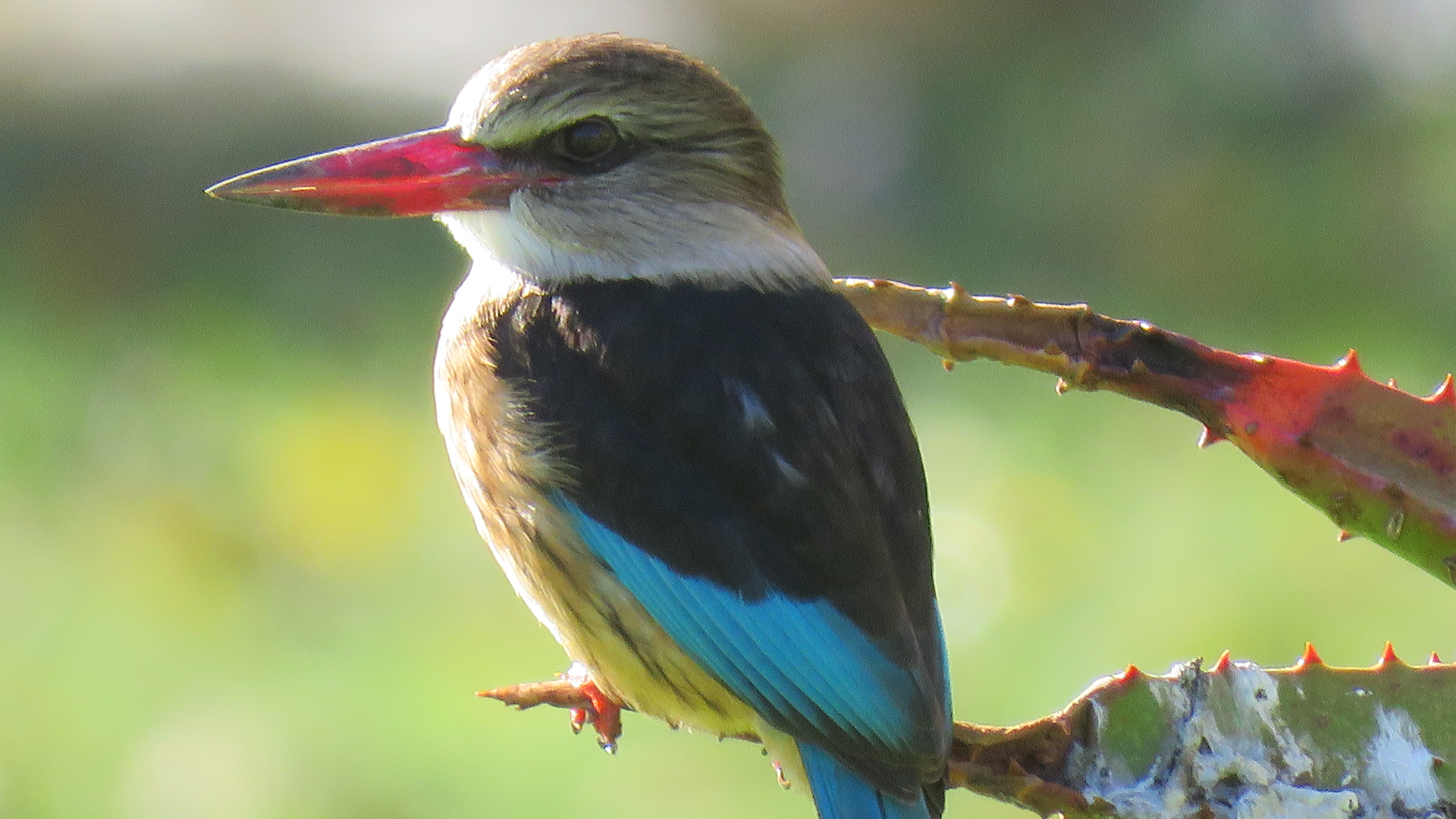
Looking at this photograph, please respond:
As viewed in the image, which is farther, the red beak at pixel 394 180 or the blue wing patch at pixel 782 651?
the red beak at pixel 394 180

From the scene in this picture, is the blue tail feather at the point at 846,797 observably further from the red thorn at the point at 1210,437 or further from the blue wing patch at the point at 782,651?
the red thorn at the point at 1210,437

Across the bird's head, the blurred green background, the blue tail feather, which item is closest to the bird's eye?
the bird's head

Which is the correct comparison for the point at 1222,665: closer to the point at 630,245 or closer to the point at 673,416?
the point at 673,416

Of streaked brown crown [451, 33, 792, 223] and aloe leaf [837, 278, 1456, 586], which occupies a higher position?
streaked brown crown [451, 33, 792, 223]

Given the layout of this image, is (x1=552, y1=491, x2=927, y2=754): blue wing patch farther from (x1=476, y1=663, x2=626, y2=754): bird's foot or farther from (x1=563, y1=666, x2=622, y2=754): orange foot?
(x1=563, y1=666, x2=622, y2=754): orange foot

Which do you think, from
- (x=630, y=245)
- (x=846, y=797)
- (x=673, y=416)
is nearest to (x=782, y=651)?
(x=846, y=797)

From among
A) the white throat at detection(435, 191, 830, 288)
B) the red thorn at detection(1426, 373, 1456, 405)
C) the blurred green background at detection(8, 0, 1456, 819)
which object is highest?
the white throat at detection(435, 191, 830, 288)

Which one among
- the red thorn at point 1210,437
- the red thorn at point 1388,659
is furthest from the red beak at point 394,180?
the red thorn at point 1388,659
